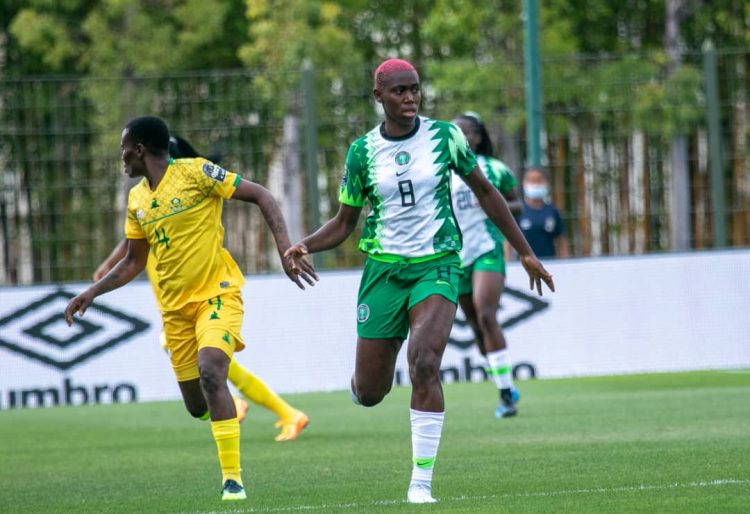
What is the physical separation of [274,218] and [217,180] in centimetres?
46

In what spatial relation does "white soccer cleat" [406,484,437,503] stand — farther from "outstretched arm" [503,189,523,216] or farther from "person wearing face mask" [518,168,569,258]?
"person wearing face mask" [518,168,569,258]

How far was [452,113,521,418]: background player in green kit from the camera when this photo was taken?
13.5m

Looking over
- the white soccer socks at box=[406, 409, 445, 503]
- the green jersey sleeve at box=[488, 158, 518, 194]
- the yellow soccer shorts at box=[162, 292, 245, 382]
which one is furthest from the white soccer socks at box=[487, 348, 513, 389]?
the white soccer socks at box=[406, 409, 445, 503]

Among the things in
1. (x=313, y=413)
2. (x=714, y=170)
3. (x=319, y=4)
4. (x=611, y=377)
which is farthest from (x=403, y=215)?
(x=319, y=4)

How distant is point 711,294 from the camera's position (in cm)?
1789

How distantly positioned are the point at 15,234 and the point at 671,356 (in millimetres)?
8568

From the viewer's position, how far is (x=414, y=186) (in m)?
8.53

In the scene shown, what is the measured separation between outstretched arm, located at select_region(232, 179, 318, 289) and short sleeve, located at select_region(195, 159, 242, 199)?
37mm

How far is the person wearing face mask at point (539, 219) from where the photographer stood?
1764 centimetres

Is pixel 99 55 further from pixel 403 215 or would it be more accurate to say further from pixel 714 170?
pixel 403 215

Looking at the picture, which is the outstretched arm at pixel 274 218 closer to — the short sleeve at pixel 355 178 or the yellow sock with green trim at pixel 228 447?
the short sleeve at pixel 355 178

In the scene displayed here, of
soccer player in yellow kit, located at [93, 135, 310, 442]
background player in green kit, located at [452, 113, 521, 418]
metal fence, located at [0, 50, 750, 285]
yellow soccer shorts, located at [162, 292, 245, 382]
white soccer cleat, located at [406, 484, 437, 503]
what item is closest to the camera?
white soccer cleat, located at [406, 484, 437, 503]

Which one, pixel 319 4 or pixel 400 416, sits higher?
pixel 319 4

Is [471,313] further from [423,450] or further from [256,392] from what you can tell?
[423,450]
